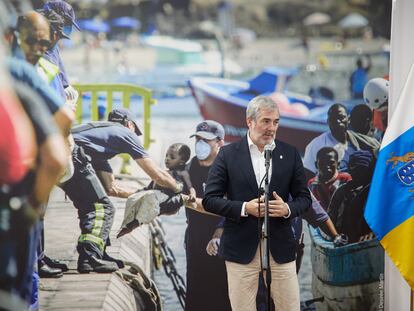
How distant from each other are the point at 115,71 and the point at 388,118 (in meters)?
1.70

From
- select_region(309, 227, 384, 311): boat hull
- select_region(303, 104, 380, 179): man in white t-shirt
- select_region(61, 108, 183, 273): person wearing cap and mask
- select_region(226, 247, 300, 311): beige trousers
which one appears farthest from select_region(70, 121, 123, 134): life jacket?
select_region(309, 227, 384, 311): boat hull

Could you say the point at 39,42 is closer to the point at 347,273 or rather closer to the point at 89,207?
the point at 89,207

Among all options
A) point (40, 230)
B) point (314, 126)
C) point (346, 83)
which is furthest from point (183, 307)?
point (346, 83)

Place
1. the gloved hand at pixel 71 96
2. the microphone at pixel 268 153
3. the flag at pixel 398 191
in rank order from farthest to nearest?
1. the flag at pixel 398 191
2. the gloved hand at pixel 71 96
3. the microphone at pixel 268 153

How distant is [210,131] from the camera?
448 centimetres

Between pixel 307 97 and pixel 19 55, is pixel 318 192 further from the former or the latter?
pixel 19 55

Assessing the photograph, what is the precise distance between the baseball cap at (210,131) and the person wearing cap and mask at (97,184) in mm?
391

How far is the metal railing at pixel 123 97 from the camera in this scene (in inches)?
169

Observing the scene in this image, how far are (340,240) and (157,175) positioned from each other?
4.10 feet

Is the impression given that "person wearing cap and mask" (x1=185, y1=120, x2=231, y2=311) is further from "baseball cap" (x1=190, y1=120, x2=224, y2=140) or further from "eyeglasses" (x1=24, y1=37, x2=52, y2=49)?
"eyeglasses" (x1=24, y1=37, x2=52, y2=49)

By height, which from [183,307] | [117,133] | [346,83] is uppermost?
[346,83]

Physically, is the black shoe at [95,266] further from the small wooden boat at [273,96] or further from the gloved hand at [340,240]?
the gloved hand at [340,240]

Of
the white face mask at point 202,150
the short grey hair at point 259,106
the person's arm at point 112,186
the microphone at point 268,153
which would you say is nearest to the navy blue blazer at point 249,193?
the short grey hair at point 259,106

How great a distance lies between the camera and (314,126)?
180 inches
